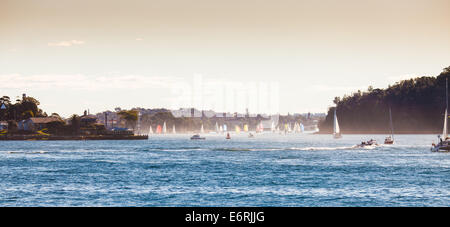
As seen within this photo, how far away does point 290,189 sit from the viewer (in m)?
50.2

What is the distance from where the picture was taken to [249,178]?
2393 inches

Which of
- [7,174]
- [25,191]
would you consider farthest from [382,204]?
[7,174]
